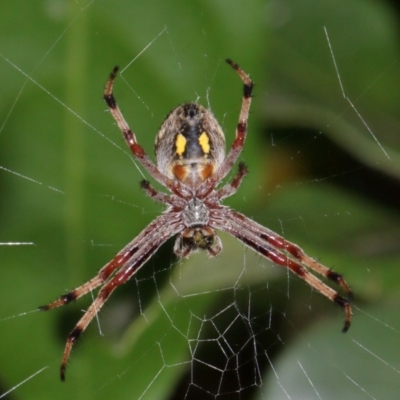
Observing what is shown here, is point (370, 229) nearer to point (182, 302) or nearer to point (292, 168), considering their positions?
point (292, 168)

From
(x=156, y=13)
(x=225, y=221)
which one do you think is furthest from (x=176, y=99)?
(x=225, y=221)

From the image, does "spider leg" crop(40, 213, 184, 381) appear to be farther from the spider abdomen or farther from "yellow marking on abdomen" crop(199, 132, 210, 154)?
"yellow marking on abdomen" crop(199, 132, 210, 154)

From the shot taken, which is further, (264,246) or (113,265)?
(264,246)

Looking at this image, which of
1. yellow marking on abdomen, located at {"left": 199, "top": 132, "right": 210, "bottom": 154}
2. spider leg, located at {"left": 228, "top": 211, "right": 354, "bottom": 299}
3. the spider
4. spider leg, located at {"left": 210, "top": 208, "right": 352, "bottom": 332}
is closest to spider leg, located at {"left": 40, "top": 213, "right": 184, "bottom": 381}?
the spider

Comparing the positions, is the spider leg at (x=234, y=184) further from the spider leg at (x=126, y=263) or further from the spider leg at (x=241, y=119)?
the spider leg at (x=126, y=263)

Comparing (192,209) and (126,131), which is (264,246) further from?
(126,131)

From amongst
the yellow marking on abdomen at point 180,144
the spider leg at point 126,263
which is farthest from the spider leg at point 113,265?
the yellow marking on abdomen at point 180,144

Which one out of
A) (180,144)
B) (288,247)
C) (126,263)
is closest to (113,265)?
(126,263)
